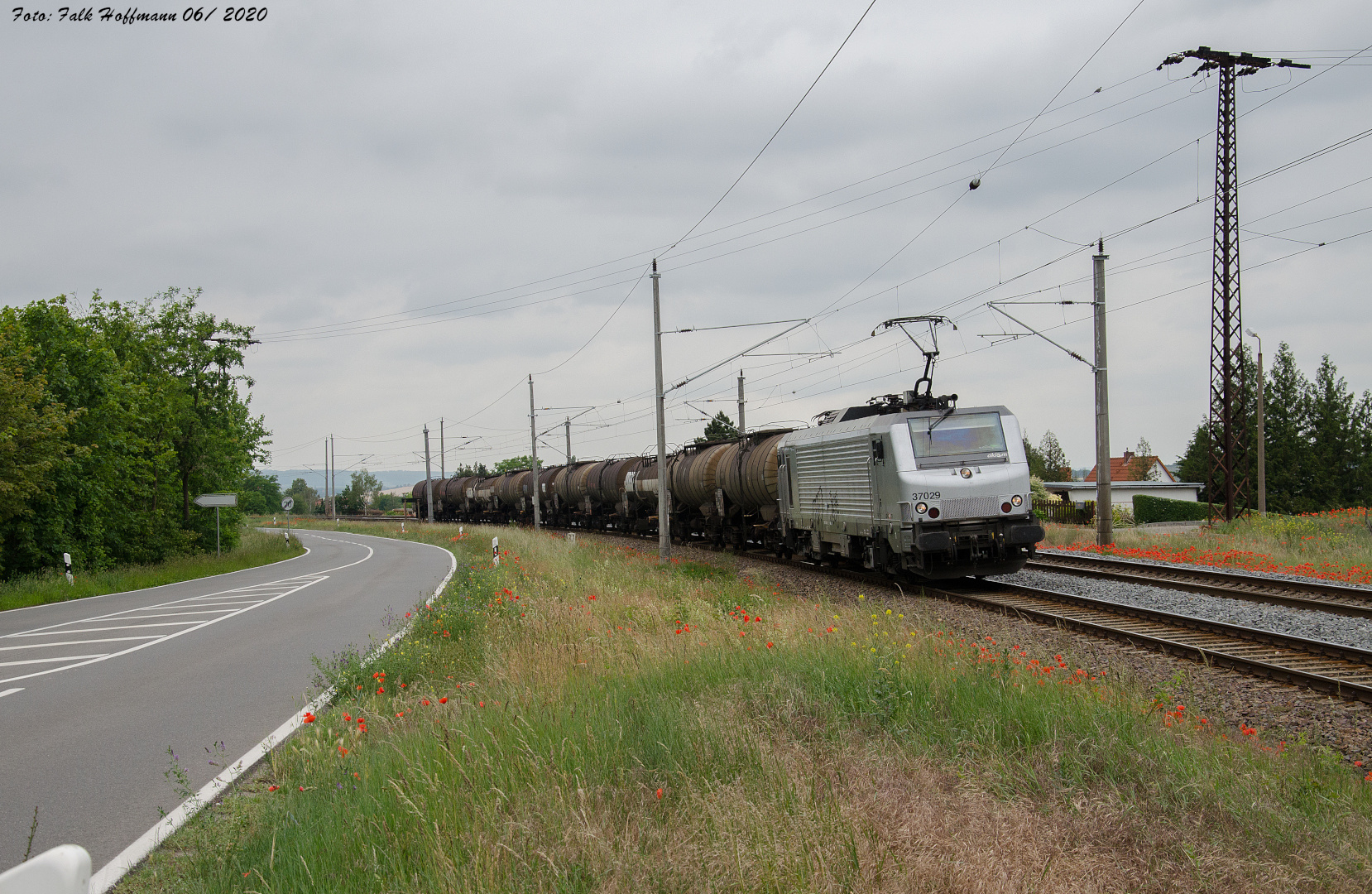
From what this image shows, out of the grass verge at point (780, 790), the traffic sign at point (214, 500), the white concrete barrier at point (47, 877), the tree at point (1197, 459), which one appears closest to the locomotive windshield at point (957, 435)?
the grass verge at point (780, 790)

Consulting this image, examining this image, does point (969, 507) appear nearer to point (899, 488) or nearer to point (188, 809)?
point (899, 488)

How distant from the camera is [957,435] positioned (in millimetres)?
15305

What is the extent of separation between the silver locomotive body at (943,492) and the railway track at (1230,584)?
7.73 feet

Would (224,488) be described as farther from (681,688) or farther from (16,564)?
(681,688)

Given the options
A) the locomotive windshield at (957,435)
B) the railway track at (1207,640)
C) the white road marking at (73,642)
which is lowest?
the white road marking at (73,642)

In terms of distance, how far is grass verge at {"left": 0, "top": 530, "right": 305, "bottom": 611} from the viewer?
1991 cm

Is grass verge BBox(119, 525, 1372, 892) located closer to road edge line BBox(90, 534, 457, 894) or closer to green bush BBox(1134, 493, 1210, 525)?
road edge line BBox(90, 534, 457, 894)

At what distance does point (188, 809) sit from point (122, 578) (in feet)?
69.7

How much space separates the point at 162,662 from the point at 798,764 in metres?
9.34

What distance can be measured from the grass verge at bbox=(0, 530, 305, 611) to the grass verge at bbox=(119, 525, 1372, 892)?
53.3 ft

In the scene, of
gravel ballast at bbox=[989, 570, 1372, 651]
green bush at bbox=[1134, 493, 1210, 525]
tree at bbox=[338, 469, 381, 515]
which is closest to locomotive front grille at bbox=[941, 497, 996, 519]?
gravel ballast at bbox=[989, 570, 1372, 651]

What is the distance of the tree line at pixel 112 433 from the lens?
19.9 metres

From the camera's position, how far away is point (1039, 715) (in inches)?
229

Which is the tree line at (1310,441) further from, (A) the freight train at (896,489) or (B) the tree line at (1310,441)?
(A) the freight train at (896,489)
